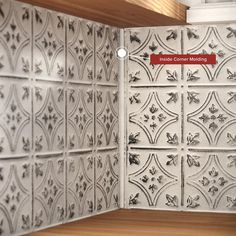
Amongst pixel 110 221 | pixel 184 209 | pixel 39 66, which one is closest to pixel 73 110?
pixel 39 66

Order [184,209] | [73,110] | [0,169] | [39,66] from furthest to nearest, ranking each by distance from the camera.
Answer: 1. [184,209]
2. [73,110]
3. [39,66]
4. [0,169]

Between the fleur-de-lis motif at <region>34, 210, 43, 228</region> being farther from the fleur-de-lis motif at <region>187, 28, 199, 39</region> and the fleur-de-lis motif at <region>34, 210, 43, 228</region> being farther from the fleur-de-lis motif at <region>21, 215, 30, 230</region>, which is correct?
the fleur-de-lis motif at <region>187, 28, 199, 39</region>

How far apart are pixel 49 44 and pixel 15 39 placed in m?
0.14

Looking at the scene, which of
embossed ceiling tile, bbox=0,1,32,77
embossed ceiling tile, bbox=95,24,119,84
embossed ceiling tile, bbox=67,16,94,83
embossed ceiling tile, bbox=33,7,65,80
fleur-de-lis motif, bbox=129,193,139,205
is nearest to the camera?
embossed ceiling tile, bbox=0,1,32,77

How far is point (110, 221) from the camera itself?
5.24 feet

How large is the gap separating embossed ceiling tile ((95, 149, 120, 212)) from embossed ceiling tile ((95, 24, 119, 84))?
0.21 meters

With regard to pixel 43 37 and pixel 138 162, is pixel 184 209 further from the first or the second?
pixel 43 37

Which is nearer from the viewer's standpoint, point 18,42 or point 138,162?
point 18,42

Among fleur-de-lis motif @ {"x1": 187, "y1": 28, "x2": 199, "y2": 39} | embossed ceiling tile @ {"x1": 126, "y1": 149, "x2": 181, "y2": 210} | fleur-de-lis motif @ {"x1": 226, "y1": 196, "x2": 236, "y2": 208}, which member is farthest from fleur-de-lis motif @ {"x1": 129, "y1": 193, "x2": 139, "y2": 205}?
fleur-de-lis motif @ {"x1": 187, "y1": 28, "x2": 199, "y2": 39}

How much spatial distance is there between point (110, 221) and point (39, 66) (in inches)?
17.5

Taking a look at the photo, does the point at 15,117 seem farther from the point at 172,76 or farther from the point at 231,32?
A: the point at 231,32

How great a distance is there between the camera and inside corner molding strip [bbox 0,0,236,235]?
1.50 meters

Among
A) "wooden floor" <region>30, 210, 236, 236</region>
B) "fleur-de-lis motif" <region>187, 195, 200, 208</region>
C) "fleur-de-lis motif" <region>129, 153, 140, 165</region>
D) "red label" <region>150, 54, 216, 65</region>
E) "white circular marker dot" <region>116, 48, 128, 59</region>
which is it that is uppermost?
"white circular marker dot" <region>116, 48, 128, 59</region>

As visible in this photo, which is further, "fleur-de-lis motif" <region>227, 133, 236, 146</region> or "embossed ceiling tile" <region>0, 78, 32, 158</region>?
"fleur-de-lis motif" <region>227, 133, 236, 146</region>
